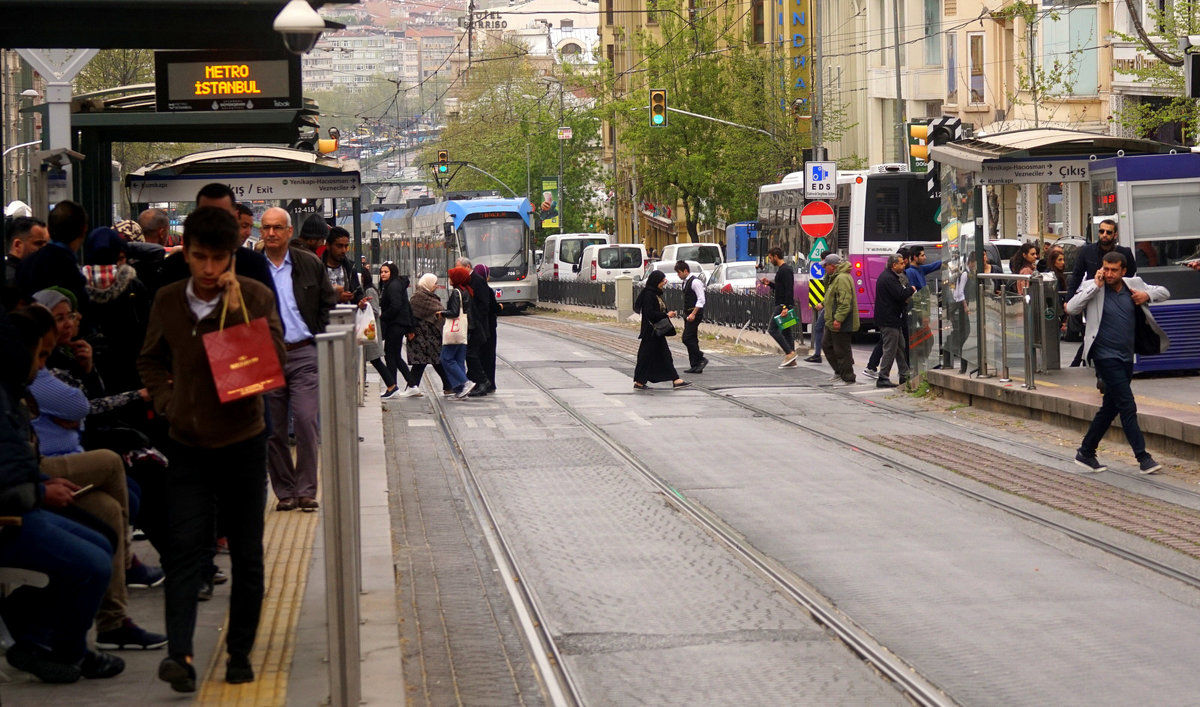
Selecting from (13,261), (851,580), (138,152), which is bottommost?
Result: (851,580)

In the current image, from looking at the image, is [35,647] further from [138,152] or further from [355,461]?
[138,152]

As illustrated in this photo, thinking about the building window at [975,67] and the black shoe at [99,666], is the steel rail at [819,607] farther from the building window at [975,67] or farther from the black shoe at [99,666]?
the building window at [975,67]

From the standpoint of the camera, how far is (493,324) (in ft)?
69.0

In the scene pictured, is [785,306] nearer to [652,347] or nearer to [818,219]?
[818,219]

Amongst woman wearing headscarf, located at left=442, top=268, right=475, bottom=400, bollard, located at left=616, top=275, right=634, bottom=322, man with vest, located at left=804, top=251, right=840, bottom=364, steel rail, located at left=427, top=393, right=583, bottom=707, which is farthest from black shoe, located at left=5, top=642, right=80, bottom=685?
bollard, located at left=616, top=275, right=634, bottom=322

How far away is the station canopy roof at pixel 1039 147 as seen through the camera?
18766 millimetres

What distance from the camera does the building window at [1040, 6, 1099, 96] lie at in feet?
131

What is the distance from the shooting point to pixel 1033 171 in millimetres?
19406

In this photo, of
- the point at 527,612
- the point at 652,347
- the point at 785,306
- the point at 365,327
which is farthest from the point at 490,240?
the point at 527,612

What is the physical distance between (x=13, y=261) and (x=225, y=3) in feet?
9.27

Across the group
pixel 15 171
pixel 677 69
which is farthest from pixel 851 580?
pixel 677 69

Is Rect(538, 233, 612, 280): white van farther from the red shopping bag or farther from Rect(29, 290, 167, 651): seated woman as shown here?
the red shopping bag

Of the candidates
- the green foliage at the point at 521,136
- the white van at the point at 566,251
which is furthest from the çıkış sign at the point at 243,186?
the green foliage at the point at 521,136

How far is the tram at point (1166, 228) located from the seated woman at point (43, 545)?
13705mm
